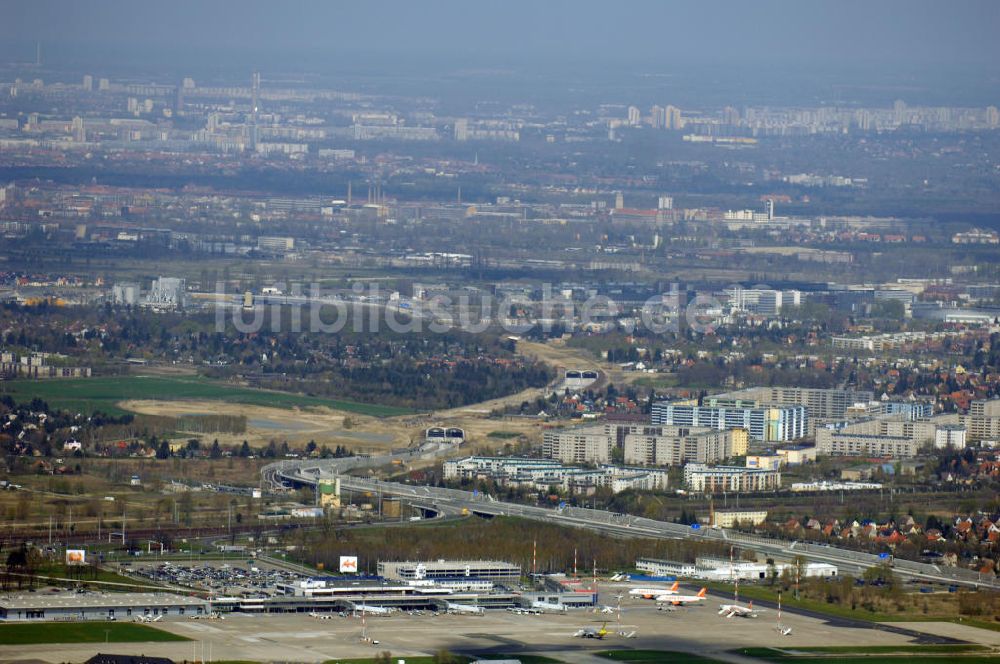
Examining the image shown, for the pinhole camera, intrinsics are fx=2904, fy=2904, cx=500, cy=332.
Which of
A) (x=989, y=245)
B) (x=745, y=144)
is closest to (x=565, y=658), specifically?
(x=989, y=245)

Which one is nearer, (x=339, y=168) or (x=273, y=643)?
(x=273, y=643)

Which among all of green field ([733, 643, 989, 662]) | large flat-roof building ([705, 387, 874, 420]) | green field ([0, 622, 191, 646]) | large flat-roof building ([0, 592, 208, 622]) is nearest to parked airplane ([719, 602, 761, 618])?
green field ([733, 643, 989, 662])

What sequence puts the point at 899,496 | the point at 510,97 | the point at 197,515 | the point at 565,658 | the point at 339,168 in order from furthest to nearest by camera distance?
the point at 510,97
the point at 339,168
the point at 899,496
the point at 197,515
the point at 565,658

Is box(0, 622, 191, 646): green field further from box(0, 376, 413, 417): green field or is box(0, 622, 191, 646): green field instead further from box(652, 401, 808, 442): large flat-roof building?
box(652, 401, 808, 442): large flat-roof building

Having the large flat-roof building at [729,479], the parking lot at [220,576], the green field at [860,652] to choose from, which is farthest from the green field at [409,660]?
the large flat-roof building at [729,479]

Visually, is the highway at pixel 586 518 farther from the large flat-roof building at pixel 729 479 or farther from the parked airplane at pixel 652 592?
the large flat-roof building at pixel 729 479

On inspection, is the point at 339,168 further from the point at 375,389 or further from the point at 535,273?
the point at 375,389
